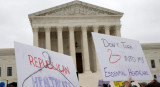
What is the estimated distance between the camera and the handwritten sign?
5715mm

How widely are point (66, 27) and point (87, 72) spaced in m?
9.67

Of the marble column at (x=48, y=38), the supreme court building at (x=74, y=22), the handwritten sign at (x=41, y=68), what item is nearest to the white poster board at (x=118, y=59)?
the handwritten sign at (x=41, y=68)

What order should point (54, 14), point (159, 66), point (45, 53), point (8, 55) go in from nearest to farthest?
point (45, 53)
point (54, 14)
point (8, 55)
point (159, 66)

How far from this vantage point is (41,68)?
21.2 feet

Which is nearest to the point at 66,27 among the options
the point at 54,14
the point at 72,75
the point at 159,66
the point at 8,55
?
the point at 54,14

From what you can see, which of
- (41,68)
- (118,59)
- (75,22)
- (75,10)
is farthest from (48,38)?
(41,68)

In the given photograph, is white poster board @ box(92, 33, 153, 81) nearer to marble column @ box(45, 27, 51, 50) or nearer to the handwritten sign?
the handwritten sign

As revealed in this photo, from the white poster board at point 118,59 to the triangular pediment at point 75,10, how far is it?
34551 mm

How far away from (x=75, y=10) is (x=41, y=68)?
3690cm

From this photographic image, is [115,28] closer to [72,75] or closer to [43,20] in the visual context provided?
[43,20]

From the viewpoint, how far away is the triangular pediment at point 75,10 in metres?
42.1

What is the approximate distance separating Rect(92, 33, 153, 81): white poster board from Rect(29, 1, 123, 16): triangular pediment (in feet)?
113

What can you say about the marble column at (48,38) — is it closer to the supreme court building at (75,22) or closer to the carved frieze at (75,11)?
the supreme court building at (75,22)

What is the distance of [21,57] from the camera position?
19.3 feet
